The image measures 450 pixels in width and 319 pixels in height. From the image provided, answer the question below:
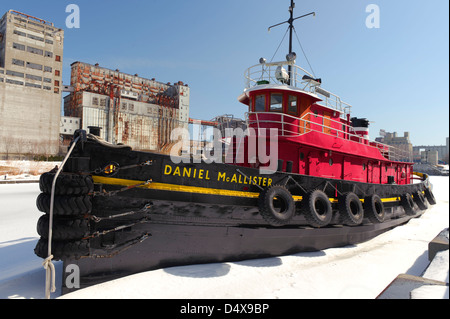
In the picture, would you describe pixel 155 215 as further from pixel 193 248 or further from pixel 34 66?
pixel 34 66

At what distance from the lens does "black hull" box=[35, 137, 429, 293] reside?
388cm

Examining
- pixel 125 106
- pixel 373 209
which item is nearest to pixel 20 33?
pixel 125 106

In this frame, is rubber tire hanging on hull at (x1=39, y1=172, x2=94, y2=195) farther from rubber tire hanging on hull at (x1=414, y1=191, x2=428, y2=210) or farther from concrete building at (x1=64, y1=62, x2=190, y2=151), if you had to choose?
concrete building at (x1=64, y1=62, x2=190, y2=151)

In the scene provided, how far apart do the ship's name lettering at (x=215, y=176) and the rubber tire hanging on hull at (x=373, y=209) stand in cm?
345

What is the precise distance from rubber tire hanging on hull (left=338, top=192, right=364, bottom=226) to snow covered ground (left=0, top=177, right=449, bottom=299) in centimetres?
79

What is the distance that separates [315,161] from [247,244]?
325 centimetres

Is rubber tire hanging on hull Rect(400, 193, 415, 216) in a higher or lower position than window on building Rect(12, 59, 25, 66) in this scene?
lower

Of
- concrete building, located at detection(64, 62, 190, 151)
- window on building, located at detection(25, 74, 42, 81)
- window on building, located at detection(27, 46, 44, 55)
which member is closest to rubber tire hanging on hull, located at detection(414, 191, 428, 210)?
concrete building, located at detection(64, 62, 190, 151)

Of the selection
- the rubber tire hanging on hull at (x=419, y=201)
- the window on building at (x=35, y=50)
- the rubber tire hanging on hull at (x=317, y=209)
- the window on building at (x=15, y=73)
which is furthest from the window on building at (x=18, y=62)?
the rubber tire hanging on hull at (x=419, y=201)

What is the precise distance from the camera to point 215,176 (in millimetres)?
5066

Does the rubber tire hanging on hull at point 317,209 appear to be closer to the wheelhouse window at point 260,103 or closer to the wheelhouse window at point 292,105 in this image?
the wheelhouse window at point 292,105

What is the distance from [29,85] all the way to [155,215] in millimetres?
48154

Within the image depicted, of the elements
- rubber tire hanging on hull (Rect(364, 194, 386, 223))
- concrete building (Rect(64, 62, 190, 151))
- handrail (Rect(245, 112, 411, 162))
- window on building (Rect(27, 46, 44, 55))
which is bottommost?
rubber tire hanging on hull (Rect(364, 194, 386, 223))
